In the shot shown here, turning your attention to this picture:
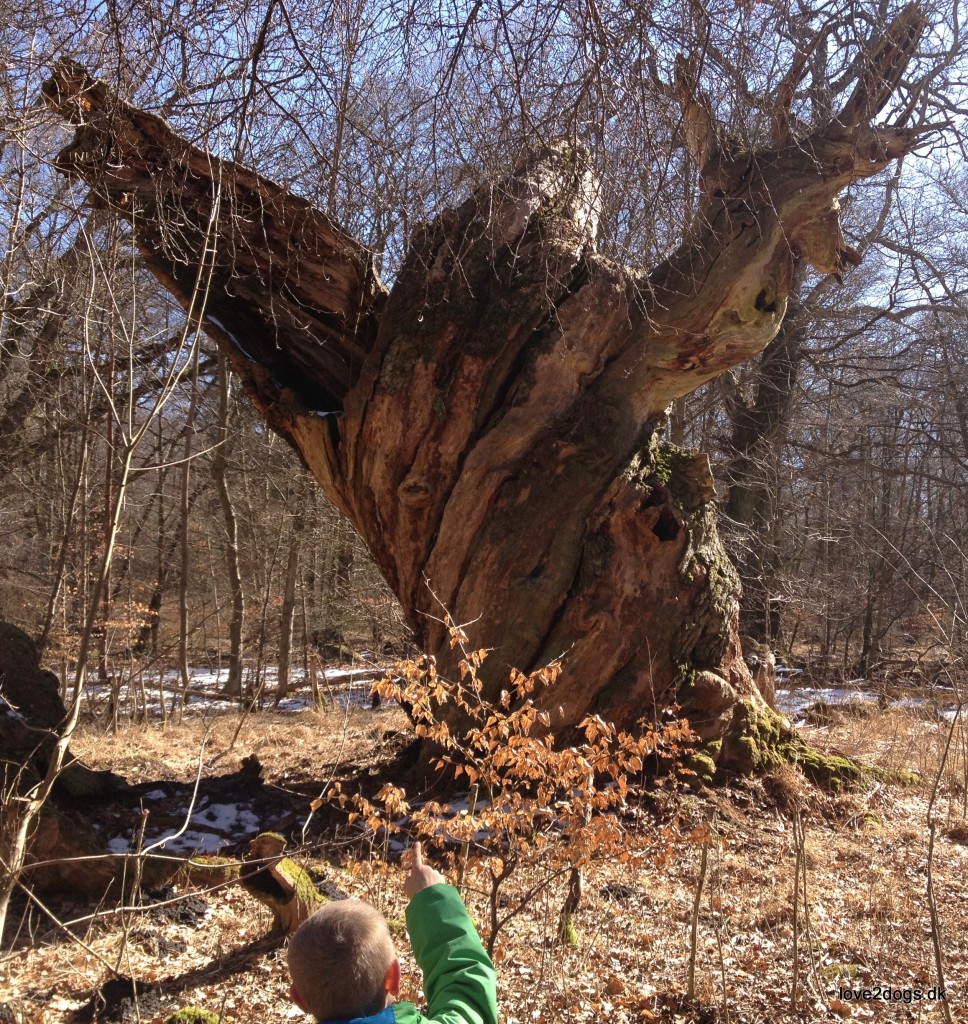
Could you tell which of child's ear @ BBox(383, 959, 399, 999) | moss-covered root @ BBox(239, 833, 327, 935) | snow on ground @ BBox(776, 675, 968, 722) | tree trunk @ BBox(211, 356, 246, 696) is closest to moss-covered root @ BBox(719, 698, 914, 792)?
moss-covered root @ BBox(239, 833, 327, 935)

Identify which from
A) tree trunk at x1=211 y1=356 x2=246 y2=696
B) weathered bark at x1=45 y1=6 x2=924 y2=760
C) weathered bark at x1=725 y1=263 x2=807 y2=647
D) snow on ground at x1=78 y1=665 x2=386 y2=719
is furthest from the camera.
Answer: tree trunk at x1=211 y1=356 x2=246 y2=696

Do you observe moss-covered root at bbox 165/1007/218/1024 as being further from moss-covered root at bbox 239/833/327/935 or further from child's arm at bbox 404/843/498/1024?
child's arm at bbox 404/843/498/1024

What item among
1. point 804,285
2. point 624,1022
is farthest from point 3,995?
point 804,285

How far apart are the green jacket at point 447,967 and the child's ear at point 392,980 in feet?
0.09

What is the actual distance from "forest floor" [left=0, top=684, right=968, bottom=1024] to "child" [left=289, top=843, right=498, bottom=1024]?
4.32 ft

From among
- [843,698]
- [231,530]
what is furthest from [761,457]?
[231,530]

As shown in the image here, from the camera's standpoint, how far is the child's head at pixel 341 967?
1.63 meters

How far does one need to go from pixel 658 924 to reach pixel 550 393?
143 inches

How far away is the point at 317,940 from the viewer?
5.47ft

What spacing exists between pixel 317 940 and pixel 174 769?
6393mm

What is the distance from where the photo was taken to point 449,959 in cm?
182

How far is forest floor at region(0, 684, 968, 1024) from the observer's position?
3.82 metres

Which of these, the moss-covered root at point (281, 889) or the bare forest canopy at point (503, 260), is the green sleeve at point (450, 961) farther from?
the moss-covered root at point (281, 889)

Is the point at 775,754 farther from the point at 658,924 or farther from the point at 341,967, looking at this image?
the point at 341,967
